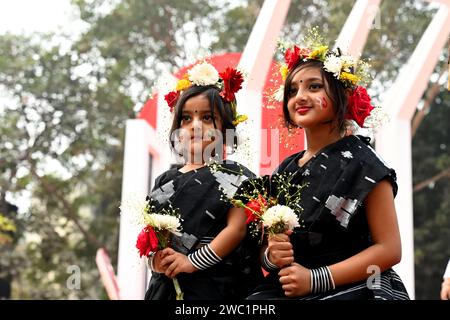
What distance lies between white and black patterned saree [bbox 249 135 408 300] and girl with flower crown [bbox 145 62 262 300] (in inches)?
9.1

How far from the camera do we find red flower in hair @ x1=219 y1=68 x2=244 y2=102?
2.61 meters

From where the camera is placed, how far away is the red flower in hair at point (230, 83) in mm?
2605

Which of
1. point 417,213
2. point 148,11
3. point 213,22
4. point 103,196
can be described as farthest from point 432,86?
point 103,196

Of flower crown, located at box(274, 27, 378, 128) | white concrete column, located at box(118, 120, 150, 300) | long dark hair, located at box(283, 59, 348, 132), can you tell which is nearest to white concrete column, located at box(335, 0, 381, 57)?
white concrete column, located at box(118, 120, 150, 300)

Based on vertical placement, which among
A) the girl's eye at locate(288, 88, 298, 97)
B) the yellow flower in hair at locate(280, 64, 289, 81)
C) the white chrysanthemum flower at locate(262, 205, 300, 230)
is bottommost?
the white chrysanthemum flower at locate(262, 205, 300, 230)

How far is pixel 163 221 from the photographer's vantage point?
2.25 meters

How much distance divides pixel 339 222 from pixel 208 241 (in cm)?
54

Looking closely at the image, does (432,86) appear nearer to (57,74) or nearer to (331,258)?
(57,74)

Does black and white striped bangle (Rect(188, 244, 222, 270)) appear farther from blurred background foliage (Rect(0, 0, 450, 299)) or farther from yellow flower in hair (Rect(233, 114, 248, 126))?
blurred background foliage (Rect(0, 0, 450, 299))

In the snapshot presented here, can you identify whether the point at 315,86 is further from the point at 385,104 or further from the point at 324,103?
the point at 385,104

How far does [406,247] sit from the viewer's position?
5.01 meters

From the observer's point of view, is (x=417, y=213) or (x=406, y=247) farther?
(x=417, y=213)

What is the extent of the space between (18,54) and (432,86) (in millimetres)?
9161
